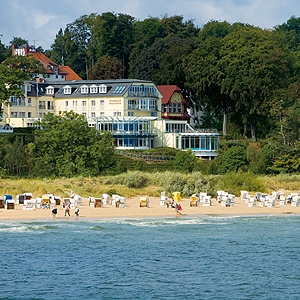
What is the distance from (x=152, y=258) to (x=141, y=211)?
11607mm

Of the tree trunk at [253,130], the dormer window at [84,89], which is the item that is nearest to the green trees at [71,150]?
the tree trunk at [253,130]

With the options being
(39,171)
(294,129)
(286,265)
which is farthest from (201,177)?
(286,265)

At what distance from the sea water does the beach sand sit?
113cm

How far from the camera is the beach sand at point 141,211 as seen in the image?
47.2 meters

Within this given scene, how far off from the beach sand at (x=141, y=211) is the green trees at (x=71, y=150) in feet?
49.0

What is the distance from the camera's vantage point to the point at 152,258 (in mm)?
38312

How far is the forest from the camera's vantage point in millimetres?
76500

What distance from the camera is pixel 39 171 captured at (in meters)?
69.2

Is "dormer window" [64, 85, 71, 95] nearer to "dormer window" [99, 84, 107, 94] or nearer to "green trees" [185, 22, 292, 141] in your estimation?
"dormer window" [99, 84, 107, 94]

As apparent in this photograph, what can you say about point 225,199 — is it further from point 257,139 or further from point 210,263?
point 257,139

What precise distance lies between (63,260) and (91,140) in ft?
113

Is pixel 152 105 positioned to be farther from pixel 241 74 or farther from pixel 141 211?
pixel 141 211

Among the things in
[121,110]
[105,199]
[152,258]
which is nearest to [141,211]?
[105,199]

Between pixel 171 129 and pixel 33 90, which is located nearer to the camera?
pixel 171 129
